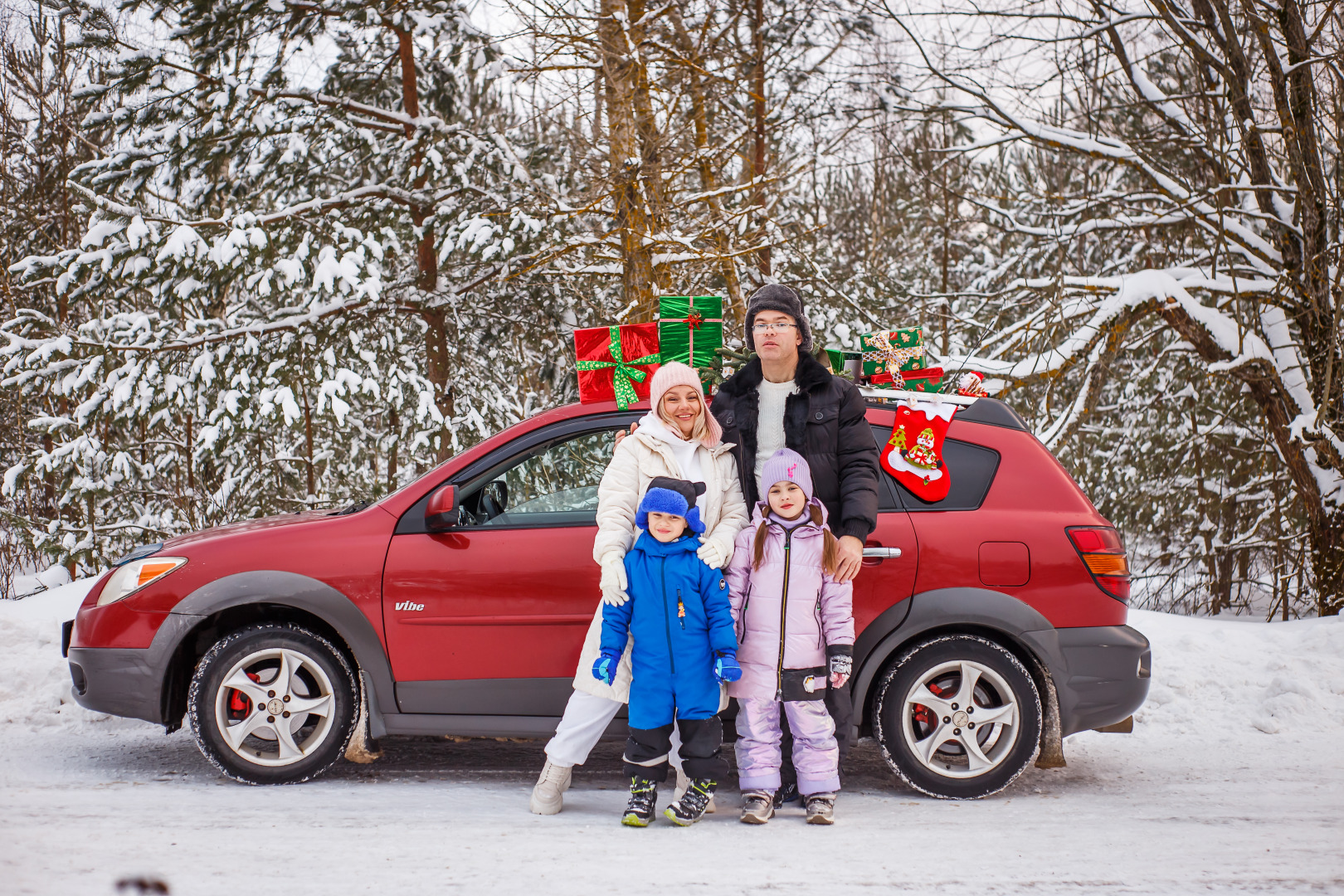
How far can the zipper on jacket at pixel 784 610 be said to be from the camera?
12.3ft

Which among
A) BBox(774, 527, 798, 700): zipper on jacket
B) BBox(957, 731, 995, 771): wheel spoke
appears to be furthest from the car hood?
BBox(957, 731, 995, 771): wheel spoke

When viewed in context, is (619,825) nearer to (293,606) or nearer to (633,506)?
(633,506)

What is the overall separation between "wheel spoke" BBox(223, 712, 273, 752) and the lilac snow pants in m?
2.05

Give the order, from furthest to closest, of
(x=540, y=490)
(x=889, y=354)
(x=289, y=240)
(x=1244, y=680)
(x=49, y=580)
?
(x=49, y=580)
(x=289, y=240)
(x=1244, y=680)
(x=889, y=354)
(x=540, y=490)

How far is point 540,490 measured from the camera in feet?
13.9

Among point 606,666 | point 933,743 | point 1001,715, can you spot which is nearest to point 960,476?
point 1001,715

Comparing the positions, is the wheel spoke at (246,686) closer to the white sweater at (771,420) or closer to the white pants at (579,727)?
the white pants at (579,727)

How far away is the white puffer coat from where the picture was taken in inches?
145

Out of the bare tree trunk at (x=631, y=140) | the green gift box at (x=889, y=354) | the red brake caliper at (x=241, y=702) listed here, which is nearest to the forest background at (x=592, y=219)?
the bare tree trunk at (x=631, y=140)

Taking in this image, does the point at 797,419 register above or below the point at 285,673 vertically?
above

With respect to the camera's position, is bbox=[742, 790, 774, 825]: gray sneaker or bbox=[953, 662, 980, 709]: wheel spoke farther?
bbox=[953, 662, 980, 709]: wheel spoke

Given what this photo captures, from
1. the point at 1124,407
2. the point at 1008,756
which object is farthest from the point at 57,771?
the point at 1124,407

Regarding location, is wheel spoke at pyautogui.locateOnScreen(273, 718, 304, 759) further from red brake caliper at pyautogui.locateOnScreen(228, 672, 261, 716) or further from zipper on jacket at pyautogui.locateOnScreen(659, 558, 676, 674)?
zipper on jacket at pyautogui.locateOnScreen(659, 558, 676, 674)

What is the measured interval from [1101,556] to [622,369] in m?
2.25
